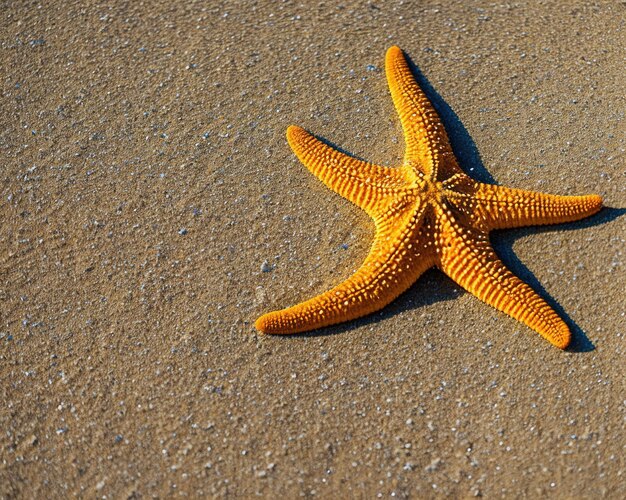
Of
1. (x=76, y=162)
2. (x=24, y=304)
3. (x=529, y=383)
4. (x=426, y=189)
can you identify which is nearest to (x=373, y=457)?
(x=529, y=383)

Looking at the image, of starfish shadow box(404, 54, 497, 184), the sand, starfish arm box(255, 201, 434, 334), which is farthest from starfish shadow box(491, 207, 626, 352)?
starfish arm box(255, 201, 434, 334)

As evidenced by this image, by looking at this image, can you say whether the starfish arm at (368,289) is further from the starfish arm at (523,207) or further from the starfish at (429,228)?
the starfish arm at (523,207)

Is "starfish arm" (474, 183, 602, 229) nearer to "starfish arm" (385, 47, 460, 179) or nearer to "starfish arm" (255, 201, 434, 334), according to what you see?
"starfish arm" (385, 47, 460, 179)

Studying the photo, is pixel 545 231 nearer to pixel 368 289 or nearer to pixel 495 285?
pixel 495 285

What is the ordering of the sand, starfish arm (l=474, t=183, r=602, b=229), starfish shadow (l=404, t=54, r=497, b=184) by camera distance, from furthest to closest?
starfish shadow (l=404, t=54, r=497, b=184) → starfish arm (l=474, t=183, r=602, b=229) → the sand

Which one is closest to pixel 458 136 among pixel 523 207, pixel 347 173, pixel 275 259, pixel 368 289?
pixel 523 207

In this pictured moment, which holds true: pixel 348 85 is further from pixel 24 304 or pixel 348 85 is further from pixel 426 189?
pixel 24 304
